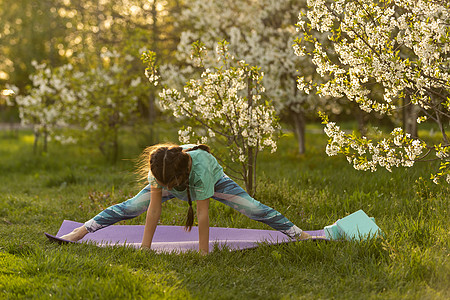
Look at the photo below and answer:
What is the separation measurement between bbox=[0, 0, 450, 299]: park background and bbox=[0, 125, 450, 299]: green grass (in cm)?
1

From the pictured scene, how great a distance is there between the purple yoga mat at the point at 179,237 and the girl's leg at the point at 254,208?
0.32 ft

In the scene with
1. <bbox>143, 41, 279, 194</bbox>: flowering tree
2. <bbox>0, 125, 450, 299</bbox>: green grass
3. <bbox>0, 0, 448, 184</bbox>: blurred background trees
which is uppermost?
<bbox>0, 0, 448, 184</bbox>: blurred background trees

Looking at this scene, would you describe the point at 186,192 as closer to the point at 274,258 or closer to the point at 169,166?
the point at 169,166

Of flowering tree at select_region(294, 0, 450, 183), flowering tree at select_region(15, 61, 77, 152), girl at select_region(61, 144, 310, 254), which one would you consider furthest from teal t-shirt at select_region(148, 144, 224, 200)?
flowering tree at select_region(15, 61, 77, 152)

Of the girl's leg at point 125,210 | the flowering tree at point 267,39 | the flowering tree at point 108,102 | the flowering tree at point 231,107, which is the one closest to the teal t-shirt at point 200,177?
the girl's leg at point 125,210

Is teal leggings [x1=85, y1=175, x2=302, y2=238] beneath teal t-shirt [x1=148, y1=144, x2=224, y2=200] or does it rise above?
beneath

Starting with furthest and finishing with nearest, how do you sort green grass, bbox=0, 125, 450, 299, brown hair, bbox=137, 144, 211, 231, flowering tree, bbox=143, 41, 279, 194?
flowering tree, bbox=143, 41, 279, 194, brown hair, bbox=137, 144, 211, 231, green grass, bbox=0, 125, 450, 299

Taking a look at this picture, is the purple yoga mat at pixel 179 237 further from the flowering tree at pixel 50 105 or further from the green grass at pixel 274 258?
the flowering tree at pixel 50 105

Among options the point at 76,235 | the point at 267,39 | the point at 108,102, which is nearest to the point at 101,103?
the point at 108,102

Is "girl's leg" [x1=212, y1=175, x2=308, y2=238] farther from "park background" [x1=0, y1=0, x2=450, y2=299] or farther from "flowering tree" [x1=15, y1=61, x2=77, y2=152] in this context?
A: "flowering tree" [x1=15, y1=61, x2=77, y2=152]

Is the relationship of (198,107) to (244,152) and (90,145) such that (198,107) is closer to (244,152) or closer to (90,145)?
(244,152)

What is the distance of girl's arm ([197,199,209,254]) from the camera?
11.6 feet

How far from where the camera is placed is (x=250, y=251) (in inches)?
148

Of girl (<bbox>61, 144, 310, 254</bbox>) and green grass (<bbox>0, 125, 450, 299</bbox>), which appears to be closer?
green grass (<bbox>0, 125, 450, 299</bbox>)
